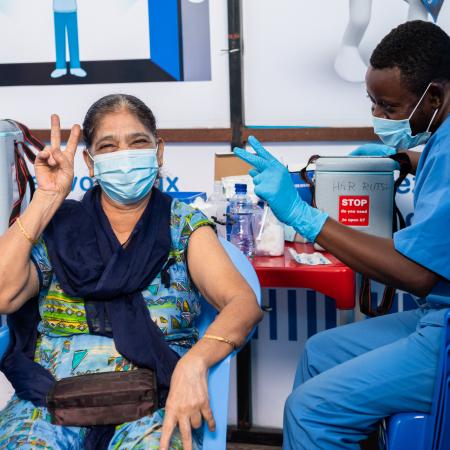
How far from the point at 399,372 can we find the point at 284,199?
0.48m

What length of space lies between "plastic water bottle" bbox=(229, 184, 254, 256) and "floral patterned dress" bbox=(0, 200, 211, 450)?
435 mm

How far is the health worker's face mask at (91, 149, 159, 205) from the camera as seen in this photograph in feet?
5.35

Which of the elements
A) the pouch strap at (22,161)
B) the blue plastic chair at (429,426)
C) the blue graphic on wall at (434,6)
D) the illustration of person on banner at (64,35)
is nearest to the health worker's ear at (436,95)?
the blue plastic chair at (429,426)

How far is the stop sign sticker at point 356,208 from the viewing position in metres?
2.00

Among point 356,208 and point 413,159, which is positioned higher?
point 413,159

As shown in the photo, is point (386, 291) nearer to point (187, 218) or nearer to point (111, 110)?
point (187, 218)

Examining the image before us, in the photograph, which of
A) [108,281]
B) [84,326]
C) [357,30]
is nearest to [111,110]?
[108,281]

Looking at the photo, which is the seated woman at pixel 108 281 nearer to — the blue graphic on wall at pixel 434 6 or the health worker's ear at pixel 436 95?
the health worker's ear at pixel 436 95

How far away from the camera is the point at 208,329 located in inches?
56.5

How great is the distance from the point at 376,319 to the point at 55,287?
0.91 m

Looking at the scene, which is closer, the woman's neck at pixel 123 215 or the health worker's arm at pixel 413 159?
the woman's neck at pixel 123 215

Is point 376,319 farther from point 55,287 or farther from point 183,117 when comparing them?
point 183,117

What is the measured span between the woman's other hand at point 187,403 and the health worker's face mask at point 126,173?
53 centimetres

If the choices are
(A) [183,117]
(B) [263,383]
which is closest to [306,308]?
(B) [263,383]
